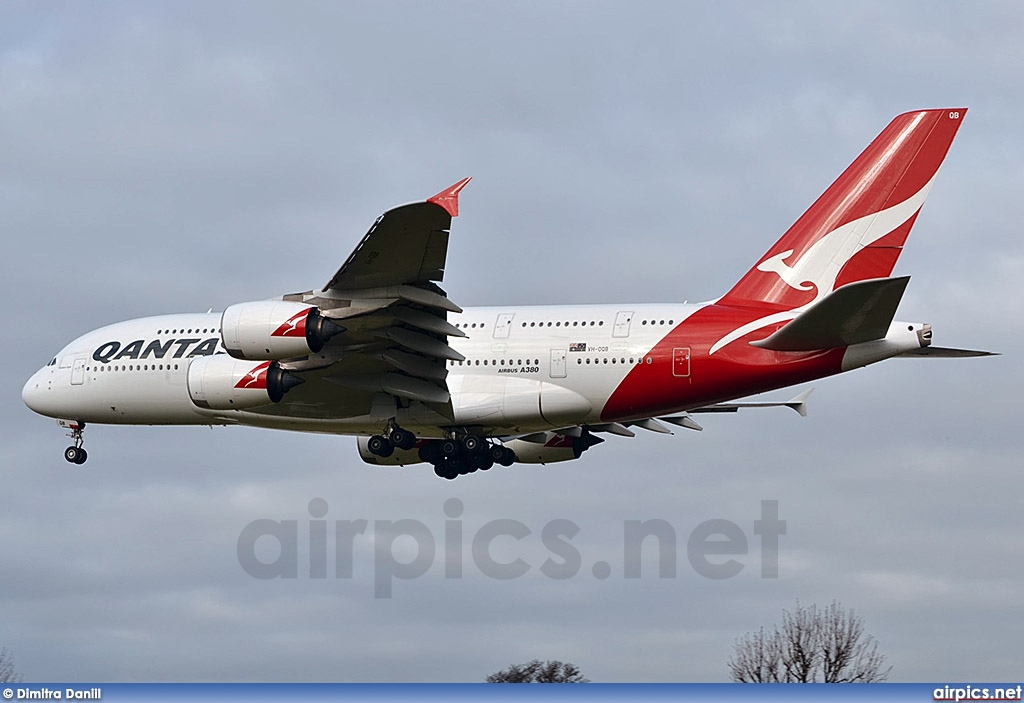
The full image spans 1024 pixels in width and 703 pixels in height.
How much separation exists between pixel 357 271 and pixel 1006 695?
1551 cm

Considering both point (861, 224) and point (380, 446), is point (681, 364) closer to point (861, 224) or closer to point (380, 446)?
point (861, 224)

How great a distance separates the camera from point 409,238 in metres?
31.1

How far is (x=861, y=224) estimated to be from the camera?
35750 millimetres

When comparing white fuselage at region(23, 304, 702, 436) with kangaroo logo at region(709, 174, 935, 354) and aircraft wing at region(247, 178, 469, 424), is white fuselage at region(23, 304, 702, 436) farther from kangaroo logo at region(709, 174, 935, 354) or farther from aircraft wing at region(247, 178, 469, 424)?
kangaroo logo at region(709, 174, 935, 354)

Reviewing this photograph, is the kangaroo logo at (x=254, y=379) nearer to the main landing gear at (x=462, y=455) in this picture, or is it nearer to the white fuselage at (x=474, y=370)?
the white fuselage at (x=474, y=370)

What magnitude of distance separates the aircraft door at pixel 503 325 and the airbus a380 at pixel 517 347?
0.10 ft

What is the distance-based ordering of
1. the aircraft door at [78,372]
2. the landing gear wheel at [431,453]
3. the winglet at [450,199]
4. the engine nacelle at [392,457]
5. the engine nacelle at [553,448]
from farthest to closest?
the engine nacelle at [553,448] → the engine nacelle at [392,457] → the aircraft door at [78,372] → the landing gear wheel at [431,453] → the winglet at [450,199]

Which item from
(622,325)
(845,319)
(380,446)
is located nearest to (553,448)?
(380,446)

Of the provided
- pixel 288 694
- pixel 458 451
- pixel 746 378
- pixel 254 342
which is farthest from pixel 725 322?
pixel 288 694

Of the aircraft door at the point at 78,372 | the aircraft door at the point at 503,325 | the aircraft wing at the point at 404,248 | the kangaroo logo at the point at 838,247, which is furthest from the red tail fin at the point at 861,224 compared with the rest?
the aircraft door at the point at 78,372

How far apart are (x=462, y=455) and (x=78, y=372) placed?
33.0 feet

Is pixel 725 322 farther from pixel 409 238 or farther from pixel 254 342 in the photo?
pixel 254 342

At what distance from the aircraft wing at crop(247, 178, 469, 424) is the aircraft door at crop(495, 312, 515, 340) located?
1169mm

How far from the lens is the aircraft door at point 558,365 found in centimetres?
3494
